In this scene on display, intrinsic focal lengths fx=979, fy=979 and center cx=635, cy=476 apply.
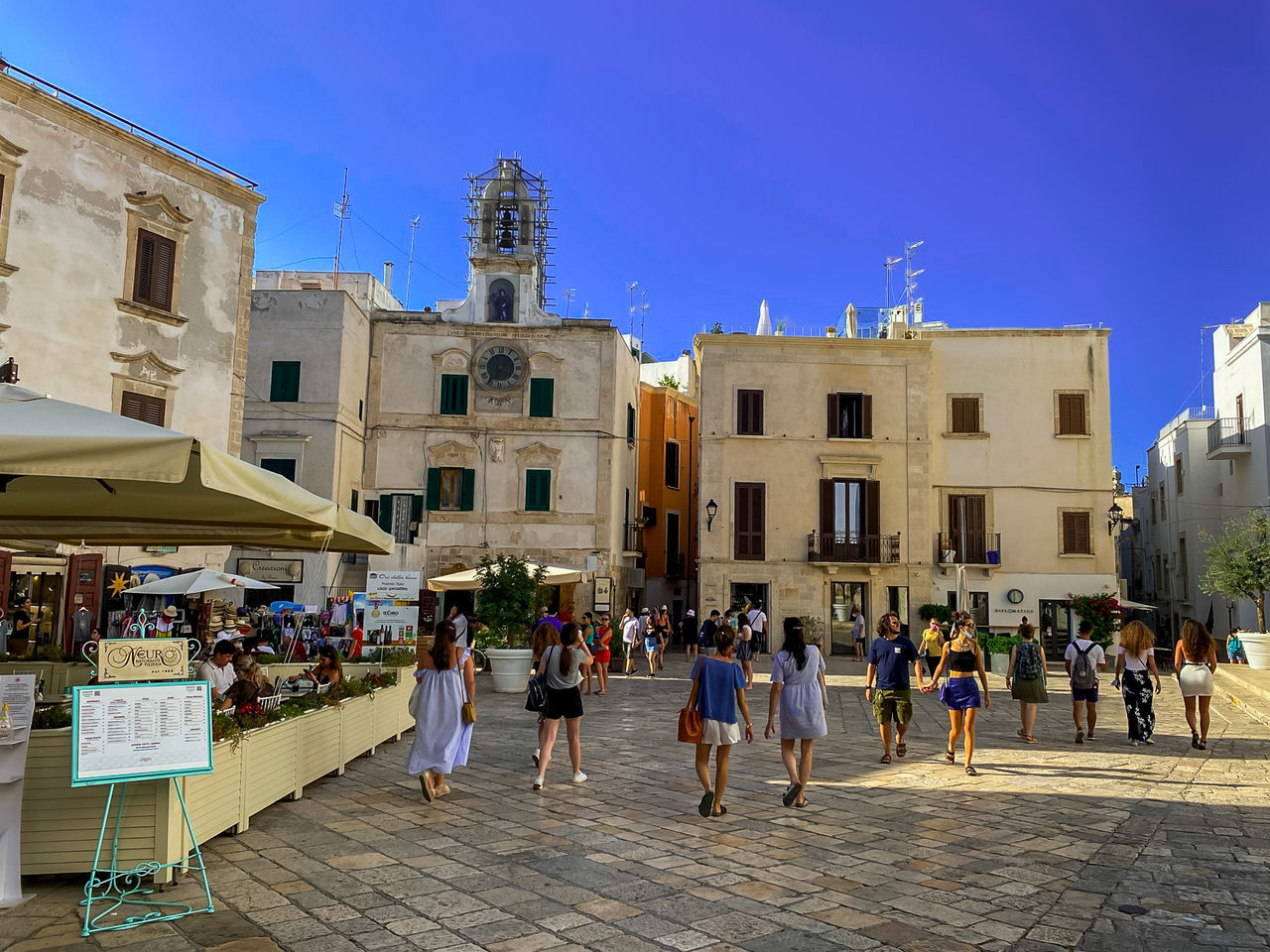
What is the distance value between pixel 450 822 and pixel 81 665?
528cm

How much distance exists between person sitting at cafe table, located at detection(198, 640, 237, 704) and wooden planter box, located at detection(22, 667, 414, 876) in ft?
5.37

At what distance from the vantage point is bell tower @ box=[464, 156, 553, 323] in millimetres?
30766

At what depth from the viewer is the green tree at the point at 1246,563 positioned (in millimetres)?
24266

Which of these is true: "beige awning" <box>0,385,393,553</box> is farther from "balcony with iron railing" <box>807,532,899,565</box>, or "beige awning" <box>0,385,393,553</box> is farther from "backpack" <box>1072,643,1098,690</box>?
"balcony with iron railing" <box>807,532,899,565</box>

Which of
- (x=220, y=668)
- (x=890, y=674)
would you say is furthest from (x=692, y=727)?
(x=220, y=668)

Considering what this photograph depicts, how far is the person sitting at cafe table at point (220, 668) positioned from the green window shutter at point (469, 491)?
19.7 m

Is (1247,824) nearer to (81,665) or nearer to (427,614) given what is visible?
(81,665)

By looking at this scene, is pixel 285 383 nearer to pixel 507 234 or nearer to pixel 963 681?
pixel 507 234

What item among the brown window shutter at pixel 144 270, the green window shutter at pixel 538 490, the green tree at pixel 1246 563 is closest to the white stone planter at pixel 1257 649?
the green tree at pixel 1246 563

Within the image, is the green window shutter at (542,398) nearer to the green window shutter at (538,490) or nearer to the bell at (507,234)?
the green window shutter at (538,490)

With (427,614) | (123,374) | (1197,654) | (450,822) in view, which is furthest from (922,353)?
(450,822)

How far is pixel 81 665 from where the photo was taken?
1027cm

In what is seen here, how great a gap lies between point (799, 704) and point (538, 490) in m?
22.0

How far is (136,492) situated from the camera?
704cm
